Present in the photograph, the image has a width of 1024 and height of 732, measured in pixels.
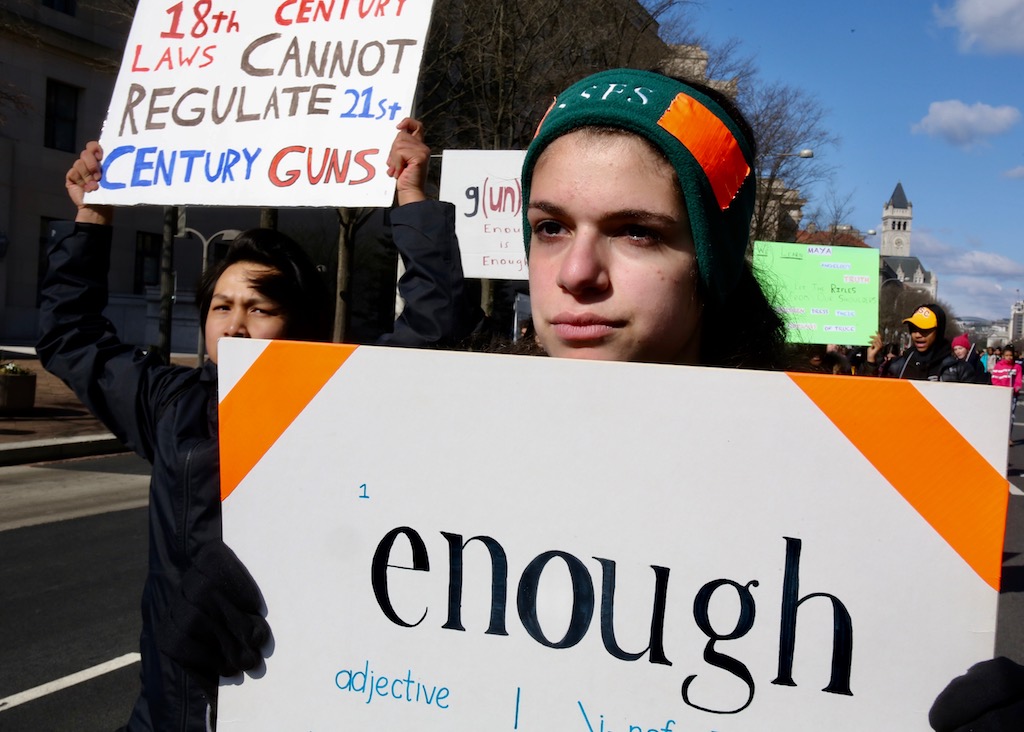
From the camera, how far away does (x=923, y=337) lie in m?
7.42

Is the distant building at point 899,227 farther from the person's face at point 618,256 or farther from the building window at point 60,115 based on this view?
the person's face at point 618,256

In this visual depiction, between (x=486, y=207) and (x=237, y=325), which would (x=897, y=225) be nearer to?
(x=486, y=207)

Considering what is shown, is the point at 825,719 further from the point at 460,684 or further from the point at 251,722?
the point at 251,722

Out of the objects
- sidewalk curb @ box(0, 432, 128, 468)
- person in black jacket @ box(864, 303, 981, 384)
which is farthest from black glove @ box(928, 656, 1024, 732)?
sidewalk curb @ box(0, 432, 128, 468)

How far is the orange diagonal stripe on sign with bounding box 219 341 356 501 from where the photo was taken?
4.42ft

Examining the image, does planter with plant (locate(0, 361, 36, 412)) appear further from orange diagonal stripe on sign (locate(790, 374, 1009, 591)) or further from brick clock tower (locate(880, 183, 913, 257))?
brick clock tower (locate(880, 183, 913, 257))

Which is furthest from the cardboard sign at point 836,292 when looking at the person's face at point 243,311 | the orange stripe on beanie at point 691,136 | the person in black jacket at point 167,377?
the orange stripe on beanie at point 691,136

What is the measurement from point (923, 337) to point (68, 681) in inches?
249

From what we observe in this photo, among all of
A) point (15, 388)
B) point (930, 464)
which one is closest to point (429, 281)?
point (930, 464)

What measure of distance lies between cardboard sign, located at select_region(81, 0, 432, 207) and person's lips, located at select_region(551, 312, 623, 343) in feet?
3.48

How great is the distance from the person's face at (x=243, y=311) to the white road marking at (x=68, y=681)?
9.19 ft

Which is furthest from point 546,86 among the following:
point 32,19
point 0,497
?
point 32,19

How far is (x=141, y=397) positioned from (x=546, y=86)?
17146 mm

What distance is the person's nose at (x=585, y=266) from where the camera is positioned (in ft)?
4.32
